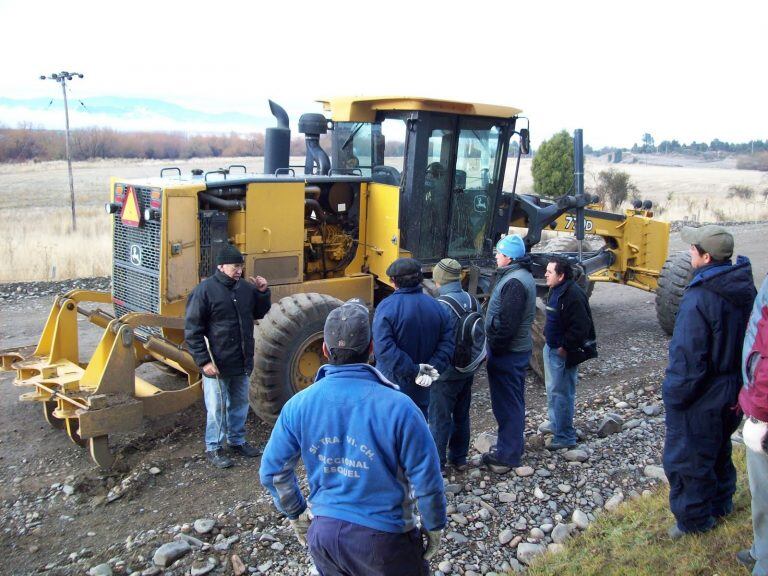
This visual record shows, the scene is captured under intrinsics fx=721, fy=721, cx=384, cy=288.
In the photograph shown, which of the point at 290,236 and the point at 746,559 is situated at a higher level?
the point at 290,236

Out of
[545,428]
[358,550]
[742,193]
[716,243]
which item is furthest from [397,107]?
[742,193]

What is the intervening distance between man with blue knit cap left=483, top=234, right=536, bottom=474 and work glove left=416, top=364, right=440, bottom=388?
0.82m

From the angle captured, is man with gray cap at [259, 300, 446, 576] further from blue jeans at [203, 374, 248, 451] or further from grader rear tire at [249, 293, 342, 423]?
grader rear tire at [249, 293, 342, 423]

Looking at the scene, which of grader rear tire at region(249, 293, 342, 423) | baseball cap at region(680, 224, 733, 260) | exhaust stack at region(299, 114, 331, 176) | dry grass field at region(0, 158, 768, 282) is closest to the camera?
baseball cap at region(680, 224, 733, 260)

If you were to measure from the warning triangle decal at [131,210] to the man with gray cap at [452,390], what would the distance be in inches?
110

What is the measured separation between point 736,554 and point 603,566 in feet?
2.10

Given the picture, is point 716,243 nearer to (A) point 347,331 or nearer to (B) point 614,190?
(A) point 347,331

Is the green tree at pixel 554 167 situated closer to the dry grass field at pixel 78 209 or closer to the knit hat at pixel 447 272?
the dry grass field at pixel 78 209

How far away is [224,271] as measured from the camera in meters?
5.33

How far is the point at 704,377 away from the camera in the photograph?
3.58 m

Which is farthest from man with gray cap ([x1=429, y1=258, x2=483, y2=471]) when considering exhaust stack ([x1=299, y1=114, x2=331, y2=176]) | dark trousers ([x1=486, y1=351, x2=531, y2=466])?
exhaust stack ([x1=299, y1=114, x2=331, y2=176])

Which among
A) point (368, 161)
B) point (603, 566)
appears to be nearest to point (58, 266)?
point (368, 161)

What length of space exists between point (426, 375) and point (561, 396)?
1.50m

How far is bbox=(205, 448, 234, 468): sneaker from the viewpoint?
5.43 meters
